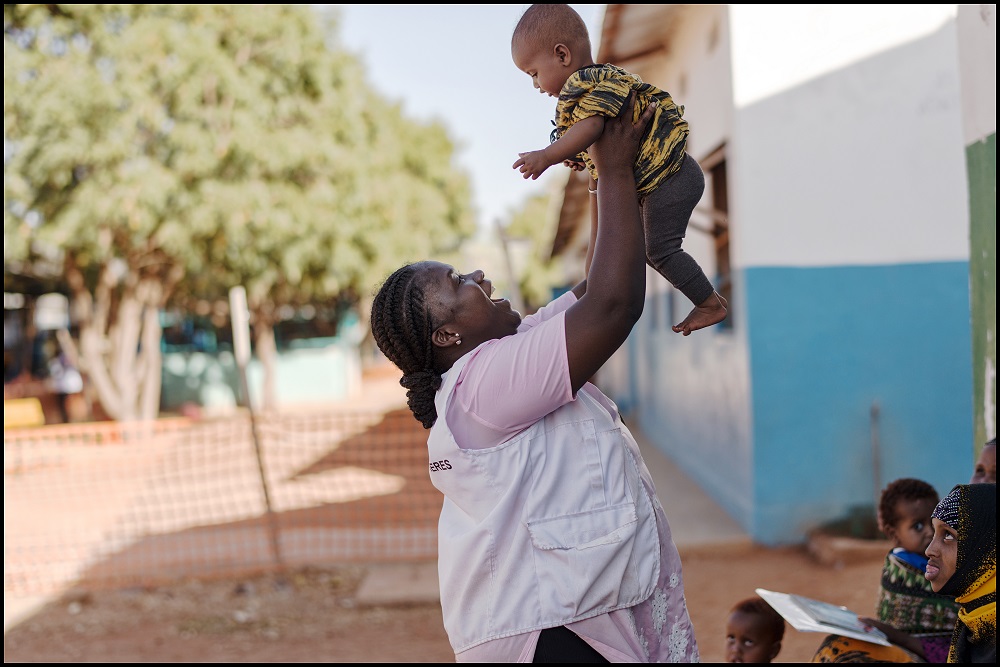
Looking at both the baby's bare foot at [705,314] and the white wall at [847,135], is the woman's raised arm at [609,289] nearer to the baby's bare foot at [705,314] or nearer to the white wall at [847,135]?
the baby's bare foot at [705,314]

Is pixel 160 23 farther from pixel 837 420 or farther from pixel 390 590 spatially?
pixel 837 420

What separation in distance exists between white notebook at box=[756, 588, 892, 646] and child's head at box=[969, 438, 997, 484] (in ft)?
1.97

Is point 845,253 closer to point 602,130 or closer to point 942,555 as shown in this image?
point 942,555

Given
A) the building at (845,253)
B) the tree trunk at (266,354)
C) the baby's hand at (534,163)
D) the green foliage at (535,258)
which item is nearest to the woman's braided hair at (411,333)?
the baby's hand at (534,163)

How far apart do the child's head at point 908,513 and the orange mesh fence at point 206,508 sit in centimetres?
336

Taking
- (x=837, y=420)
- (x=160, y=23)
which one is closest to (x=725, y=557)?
(x=837, y=420)

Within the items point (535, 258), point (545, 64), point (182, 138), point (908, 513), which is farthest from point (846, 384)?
point (535, 258)

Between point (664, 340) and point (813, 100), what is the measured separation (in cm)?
511

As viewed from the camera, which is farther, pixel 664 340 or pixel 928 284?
pixel 664 340

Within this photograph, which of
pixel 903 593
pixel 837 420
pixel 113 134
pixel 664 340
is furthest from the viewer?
pixel 113 134

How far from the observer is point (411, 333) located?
73.4 inches

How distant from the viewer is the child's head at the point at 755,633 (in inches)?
126

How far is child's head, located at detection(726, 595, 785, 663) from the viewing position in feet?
10.5

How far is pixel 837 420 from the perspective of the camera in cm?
718
